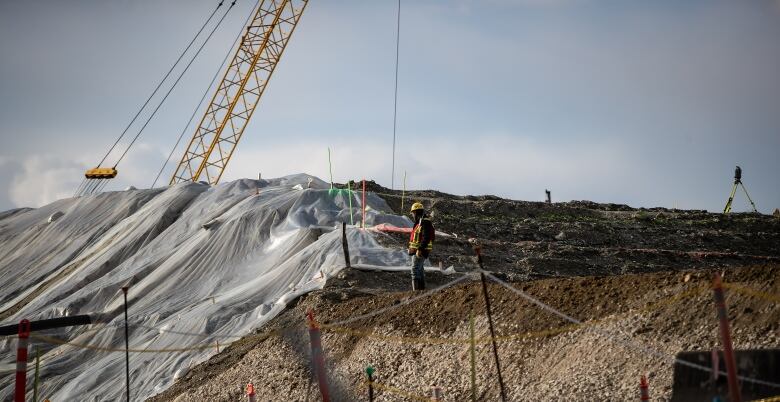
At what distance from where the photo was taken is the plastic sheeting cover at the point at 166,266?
21453 mm

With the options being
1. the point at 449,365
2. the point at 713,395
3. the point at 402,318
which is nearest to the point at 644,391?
the point at 713,395

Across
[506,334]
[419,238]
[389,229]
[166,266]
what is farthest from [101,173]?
[506,334]

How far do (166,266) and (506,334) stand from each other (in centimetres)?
1431

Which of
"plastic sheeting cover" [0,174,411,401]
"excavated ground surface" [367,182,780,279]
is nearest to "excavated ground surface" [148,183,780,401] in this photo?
"excavated ground surface" [367,182,780,279]

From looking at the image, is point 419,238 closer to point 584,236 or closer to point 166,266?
point 166,266

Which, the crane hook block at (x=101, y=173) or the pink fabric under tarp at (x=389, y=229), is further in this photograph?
the crane hook block at (x=101, y=173)

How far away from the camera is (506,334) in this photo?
50.2 feet

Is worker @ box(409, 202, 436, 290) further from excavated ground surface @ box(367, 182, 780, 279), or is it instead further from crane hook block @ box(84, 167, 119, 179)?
crane hook block @ box(84, 167, 119, 179)

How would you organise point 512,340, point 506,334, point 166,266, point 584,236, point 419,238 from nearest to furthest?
point 512,340 → point 506,334 → point 419,238 → point 166,266 → point 584,236

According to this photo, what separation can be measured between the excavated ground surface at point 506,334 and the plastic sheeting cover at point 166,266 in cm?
131

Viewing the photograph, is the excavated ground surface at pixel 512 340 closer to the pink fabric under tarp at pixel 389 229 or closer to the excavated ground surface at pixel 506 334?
the excavated ground surface at pixel 506 334

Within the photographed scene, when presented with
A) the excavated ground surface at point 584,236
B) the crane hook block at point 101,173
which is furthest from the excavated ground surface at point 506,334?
the crane hook block at point 101,173

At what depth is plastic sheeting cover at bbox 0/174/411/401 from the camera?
70.4ft

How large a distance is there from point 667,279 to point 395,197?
2277cm
